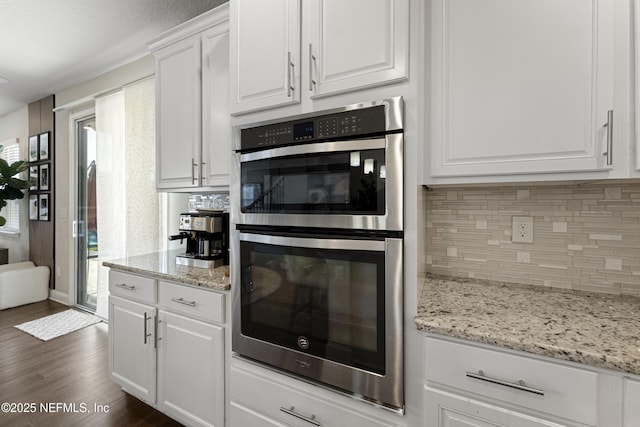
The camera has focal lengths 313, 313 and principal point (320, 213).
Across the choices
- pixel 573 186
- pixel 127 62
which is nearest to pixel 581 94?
pixel 573 186

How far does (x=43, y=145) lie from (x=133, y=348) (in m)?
3.96

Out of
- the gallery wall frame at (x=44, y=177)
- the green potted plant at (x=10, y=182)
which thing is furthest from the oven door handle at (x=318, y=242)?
the green potted plant at (x=10, y=182)

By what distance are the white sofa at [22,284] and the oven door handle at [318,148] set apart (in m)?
4.51

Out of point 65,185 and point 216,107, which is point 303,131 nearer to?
point 216,107

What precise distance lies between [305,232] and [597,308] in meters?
1.13

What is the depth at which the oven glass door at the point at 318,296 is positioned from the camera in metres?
1.15

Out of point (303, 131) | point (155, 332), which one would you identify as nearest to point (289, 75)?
point (303, 131)

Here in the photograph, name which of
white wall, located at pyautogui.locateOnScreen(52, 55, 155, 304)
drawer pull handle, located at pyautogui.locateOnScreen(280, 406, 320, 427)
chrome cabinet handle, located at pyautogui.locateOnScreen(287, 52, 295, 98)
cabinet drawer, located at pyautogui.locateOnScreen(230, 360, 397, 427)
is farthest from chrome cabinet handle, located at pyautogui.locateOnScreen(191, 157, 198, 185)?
white wall, located at pyautogui.locateOnScreen(52, 55, 155, 304)

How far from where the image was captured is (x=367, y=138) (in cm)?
114

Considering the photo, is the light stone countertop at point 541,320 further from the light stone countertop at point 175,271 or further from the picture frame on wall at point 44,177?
the picture frame on wall at point 44,177

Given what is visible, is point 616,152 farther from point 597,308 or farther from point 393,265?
point 393,265

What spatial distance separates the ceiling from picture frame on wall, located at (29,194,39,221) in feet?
5.33

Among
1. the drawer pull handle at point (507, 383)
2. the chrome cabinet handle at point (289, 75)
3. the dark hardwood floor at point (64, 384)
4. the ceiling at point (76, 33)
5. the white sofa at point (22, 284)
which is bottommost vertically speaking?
the dark hardwood floor at point (64, 384)

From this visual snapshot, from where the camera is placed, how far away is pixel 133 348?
1961mm
